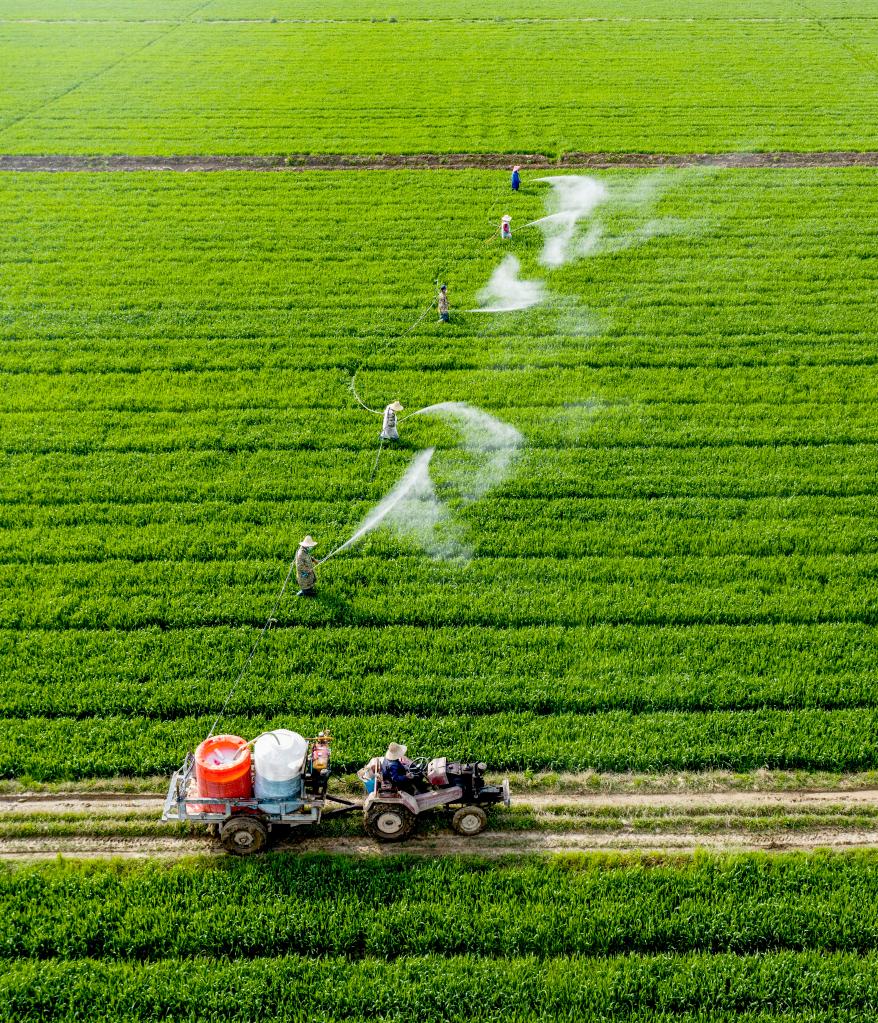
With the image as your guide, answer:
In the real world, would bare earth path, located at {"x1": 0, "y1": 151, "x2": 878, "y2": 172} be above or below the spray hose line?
above

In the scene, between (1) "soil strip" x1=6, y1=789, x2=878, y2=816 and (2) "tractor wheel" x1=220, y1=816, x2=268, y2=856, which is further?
(1) "soil strip" x1=6, y1=789, x2=878, y2=816

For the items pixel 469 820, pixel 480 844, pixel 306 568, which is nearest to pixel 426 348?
pixel 306 568

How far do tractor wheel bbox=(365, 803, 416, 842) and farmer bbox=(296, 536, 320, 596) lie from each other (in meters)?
4.43

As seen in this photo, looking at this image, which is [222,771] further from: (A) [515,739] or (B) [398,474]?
(B) [398,474]

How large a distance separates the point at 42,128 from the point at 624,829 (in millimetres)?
36609

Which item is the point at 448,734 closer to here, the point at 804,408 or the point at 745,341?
the point at 804,408

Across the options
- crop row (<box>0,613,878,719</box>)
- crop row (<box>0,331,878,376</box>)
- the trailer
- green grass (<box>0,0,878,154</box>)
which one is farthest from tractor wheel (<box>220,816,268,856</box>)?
green grass (<box>0,0,878,154</box>)

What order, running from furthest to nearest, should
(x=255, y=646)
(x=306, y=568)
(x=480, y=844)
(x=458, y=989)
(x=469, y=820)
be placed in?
(x=306, y=568) → (x=255, y=646) → (x=480, y=844) → (x=469, y=820) → (x=458, y=989)

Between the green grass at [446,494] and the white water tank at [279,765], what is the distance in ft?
4.71

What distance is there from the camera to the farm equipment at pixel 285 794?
33.6 ft

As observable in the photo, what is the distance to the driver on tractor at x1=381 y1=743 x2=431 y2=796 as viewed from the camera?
1045cm

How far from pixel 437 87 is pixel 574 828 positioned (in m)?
38.1

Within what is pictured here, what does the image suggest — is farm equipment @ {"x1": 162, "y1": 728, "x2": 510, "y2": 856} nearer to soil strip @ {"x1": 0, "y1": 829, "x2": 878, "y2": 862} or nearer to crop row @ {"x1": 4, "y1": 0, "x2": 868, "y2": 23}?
soil strip @ {"x1": 0, "y1": 829, "x2": 878, "y2": 862}

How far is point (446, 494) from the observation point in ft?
53.1
